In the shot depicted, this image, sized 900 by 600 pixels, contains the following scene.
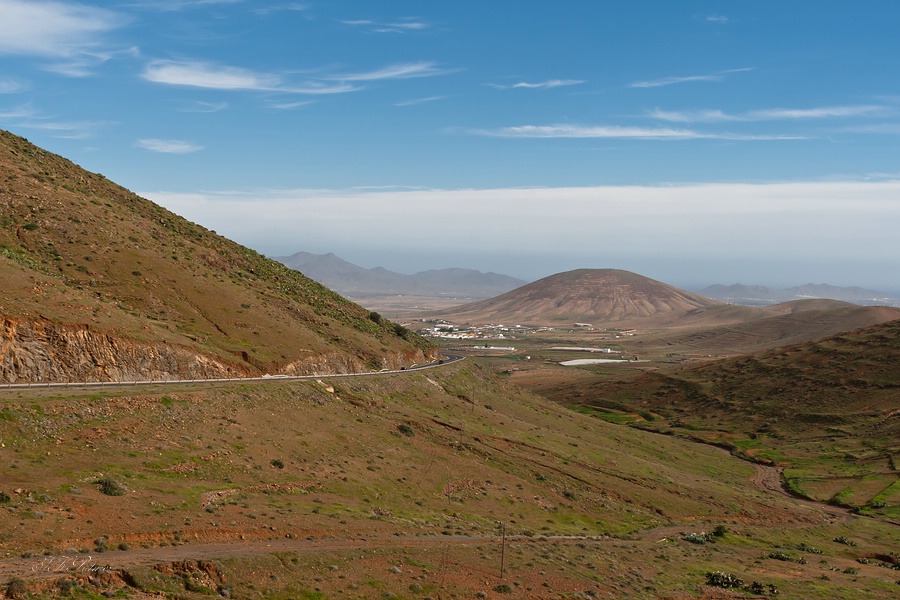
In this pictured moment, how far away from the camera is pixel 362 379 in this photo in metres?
62.2

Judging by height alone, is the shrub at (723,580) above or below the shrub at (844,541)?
above

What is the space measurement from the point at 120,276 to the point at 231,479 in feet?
104

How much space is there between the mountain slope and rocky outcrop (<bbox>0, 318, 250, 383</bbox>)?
71 mm

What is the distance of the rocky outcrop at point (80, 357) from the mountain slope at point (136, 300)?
7 centimetres

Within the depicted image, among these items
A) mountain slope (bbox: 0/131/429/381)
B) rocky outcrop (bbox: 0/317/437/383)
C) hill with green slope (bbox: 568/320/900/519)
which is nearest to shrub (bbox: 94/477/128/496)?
rocky outcrop (bbox: 0/317/437/383)

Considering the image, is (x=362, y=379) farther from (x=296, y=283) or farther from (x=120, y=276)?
(x=296, y=283)

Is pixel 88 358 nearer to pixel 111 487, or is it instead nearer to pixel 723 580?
pixel 111 487

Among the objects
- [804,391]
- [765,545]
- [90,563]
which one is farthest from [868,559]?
[804,391]

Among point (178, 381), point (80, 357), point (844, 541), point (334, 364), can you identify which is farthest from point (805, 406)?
point (80, 357)

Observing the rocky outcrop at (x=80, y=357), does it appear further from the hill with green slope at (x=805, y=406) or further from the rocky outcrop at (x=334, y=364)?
the hill with green slope at (x=805, y=406)

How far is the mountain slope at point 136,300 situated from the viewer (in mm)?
45281

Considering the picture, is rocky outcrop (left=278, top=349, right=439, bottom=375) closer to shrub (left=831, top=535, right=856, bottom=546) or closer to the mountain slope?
the mountain slope

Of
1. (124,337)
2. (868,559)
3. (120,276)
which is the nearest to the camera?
(124,337)

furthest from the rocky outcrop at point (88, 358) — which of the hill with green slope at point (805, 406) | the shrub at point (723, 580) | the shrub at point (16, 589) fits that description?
the hill with green slope at point (805, 406)
